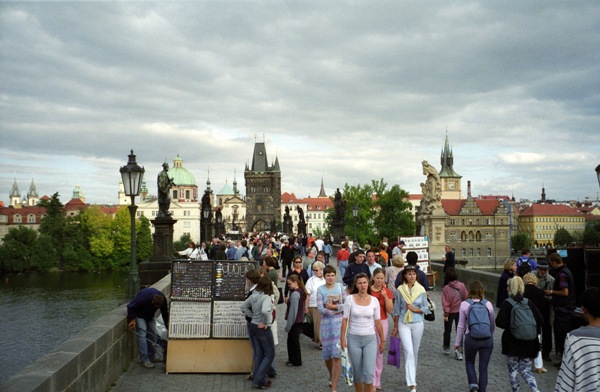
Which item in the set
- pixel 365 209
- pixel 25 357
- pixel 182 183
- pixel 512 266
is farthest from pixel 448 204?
pixel 512 266

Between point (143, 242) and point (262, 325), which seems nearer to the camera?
point (262, 325)

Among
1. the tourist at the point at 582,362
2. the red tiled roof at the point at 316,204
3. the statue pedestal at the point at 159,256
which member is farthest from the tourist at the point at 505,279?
the red tiled roof at the point at 316,204

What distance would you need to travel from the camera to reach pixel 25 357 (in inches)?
1022

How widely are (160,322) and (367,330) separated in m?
4.18

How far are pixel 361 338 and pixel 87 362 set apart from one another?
120 inches

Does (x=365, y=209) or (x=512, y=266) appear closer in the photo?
(x=512, y=266)

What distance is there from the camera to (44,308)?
4256 centimetres

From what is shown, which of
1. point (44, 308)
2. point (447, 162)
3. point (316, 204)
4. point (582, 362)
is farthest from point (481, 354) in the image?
point (316, 204)

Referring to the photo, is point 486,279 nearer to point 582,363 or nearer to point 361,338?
point 361,338

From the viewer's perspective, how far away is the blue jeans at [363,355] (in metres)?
6.65

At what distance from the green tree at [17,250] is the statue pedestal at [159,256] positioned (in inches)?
2300

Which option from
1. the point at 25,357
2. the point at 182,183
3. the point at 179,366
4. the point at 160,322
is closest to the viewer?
the point at 179,366

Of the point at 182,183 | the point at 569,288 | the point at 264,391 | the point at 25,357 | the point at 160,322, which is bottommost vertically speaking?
the point at 25,357

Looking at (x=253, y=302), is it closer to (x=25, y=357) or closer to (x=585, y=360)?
(x=585, y=360)
